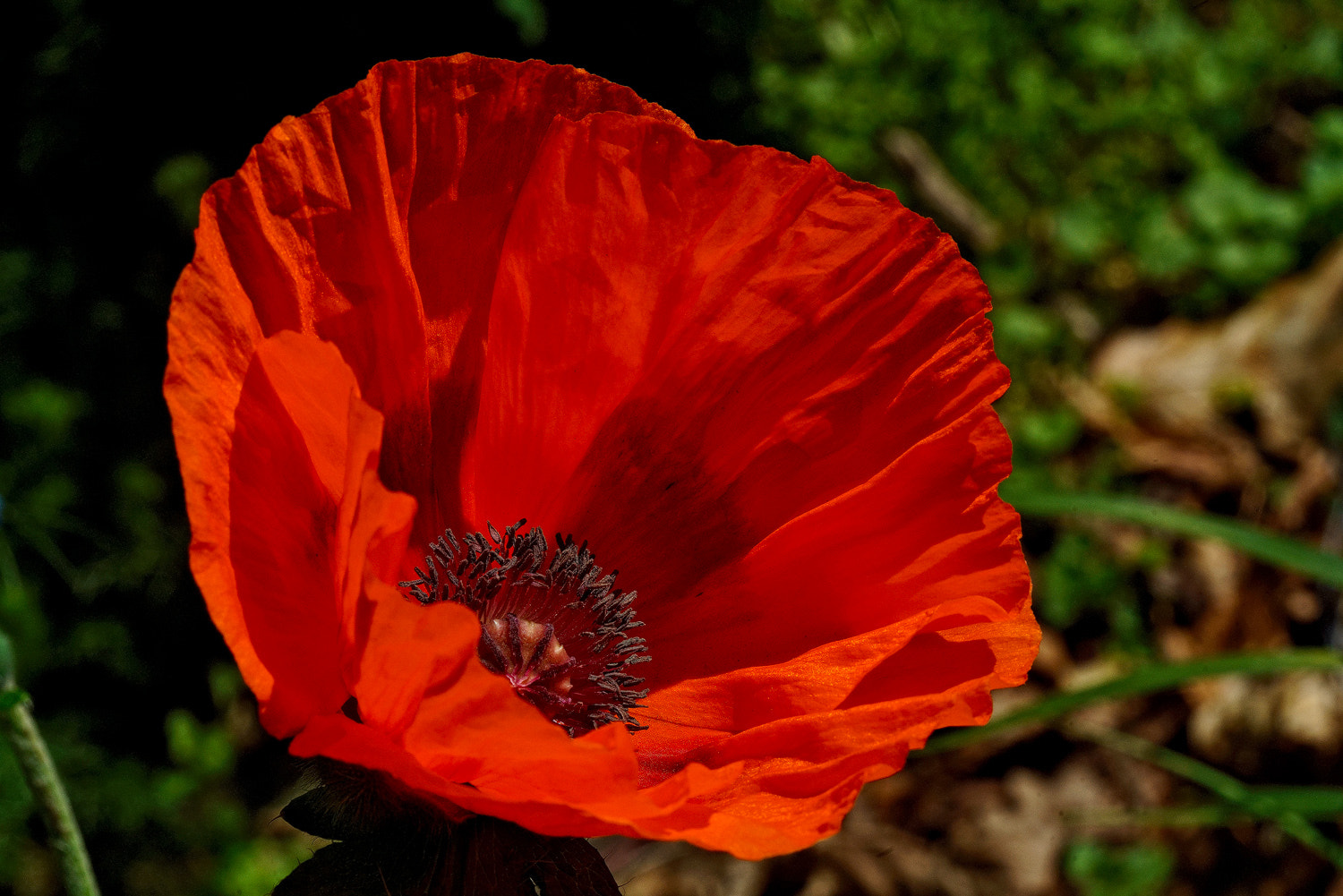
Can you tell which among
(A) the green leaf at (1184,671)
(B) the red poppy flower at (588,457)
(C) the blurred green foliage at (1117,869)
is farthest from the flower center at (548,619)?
(C) the blurred green foliage at (1117,869)

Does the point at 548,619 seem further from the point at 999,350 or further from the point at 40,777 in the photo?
the point at 999,350

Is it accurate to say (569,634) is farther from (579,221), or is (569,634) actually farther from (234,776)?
(234,776)

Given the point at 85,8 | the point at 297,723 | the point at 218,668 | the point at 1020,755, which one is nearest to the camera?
the point at 297,723

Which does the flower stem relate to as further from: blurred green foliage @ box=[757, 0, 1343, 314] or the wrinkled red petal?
blurred green foliage @ box=[757, 0, 1343, 314]

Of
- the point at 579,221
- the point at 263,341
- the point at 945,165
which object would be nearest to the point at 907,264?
the point at 579,221

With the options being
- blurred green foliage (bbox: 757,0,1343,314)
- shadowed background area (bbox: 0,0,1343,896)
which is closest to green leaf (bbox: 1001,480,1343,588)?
shadowed background area (bbox: 0,0,1343,896)

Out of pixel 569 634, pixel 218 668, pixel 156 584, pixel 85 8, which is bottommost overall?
pixel 218 668

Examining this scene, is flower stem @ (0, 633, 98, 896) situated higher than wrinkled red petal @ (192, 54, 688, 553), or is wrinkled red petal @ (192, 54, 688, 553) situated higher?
wrinkled red petal @ (192, 54, 688, 553)
